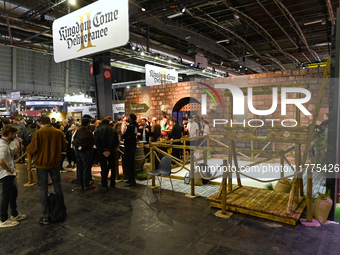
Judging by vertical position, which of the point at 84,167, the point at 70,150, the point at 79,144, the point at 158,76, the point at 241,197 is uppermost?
the point at 158,76

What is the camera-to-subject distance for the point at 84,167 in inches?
209

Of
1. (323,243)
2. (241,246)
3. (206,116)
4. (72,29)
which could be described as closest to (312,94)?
(206,116)

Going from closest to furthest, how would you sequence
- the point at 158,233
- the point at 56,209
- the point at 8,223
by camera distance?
1. the point at 158,233
2. the point at 8,223
3. the point at 56,209

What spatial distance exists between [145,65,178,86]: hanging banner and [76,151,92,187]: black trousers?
21.1 feet

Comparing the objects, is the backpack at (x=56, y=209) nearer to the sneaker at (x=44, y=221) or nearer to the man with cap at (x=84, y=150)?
the sneaker at (x=44, y=221)

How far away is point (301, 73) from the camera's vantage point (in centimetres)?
791

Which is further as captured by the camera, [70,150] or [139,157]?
[70,150]

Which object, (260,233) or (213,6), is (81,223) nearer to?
(260,233)

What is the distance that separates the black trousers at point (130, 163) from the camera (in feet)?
18.2

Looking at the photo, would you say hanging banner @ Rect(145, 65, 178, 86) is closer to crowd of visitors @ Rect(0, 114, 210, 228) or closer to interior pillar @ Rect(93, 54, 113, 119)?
interior pillar @ Rect(93, 54, 113, 119)

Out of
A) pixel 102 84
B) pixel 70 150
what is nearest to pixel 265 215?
pixel 70 150

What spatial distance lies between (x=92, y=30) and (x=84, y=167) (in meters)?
3.08

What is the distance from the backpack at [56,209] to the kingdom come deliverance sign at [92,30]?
7.93 ft

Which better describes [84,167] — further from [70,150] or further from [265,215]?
[265,215]
